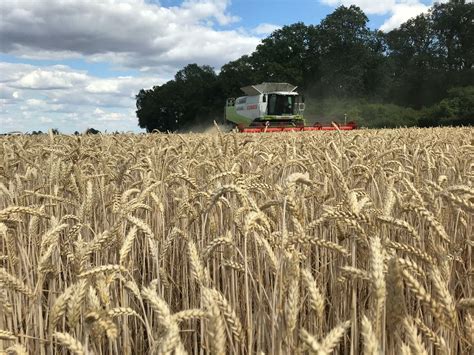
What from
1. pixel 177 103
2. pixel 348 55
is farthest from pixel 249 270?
pixel 177 103

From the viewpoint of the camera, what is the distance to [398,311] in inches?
46.0

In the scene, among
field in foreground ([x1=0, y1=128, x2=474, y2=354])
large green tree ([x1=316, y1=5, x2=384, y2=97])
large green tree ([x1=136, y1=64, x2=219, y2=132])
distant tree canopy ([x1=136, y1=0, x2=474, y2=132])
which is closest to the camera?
field in foreground ([x1=0, y1=128, x2=474, y2=354])

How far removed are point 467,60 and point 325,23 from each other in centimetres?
1788

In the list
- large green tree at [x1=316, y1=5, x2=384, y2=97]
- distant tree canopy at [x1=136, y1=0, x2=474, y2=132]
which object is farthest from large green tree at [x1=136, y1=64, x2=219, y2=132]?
large green tree at [x1=316, y1=5, x2=384, y2=97]

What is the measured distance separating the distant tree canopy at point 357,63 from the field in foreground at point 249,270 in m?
49.4

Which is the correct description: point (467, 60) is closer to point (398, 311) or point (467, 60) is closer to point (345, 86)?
point (345, 86)

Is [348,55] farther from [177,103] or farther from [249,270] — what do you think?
[249,270]

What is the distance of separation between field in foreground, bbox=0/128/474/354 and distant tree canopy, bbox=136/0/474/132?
162 ft

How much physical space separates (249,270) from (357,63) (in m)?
58.3

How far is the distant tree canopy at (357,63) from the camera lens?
5303cm

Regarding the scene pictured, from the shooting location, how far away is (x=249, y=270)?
210 cm

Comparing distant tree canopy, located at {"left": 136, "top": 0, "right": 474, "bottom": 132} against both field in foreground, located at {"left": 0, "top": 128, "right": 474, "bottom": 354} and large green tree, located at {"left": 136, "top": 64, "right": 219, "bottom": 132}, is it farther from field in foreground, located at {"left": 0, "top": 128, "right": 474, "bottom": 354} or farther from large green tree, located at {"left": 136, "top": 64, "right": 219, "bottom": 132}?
field in foreground, located at {"left": 0, "top": 128, "right": 474, "bottom": 354}

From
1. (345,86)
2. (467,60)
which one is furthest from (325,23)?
(467,60)

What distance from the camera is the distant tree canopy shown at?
53031 mm
